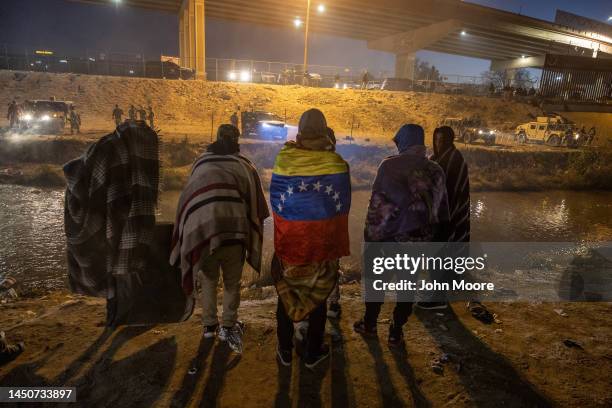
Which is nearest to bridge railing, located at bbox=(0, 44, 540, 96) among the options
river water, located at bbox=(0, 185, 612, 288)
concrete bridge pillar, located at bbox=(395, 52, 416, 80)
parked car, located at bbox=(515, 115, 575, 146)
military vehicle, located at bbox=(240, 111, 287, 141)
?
concrete bridge pillar, located at bbox=(395, 52, 416, 80)

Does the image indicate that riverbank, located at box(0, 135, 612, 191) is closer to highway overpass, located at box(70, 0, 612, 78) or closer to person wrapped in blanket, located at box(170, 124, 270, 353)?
person wrapped in blanket, located at box(170, 124, 270, 353)

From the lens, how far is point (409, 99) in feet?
103

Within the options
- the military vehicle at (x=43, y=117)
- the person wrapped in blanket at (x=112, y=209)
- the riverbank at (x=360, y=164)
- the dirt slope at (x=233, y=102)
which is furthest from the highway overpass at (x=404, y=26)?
the person wrapped in blanket at (x=112, y=209)

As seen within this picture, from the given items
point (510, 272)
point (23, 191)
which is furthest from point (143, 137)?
point (23, 191)

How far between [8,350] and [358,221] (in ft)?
27.7

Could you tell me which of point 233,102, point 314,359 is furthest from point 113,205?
point 233,102

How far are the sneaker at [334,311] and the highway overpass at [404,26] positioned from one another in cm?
3214

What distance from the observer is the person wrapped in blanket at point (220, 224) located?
3146 millimetres

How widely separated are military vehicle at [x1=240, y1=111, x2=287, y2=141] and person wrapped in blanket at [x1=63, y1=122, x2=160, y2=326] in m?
16.2

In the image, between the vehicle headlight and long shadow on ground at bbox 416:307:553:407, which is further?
the vehicle headlight

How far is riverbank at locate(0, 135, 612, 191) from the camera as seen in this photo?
42.8 ft

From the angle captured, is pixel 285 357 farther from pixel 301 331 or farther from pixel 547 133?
pixel 547 133

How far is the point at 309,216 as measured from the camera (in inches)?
118

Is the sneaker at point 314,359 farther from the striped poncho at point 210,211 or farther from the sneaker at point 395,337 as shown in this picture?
the striped poncho at point 210,211
